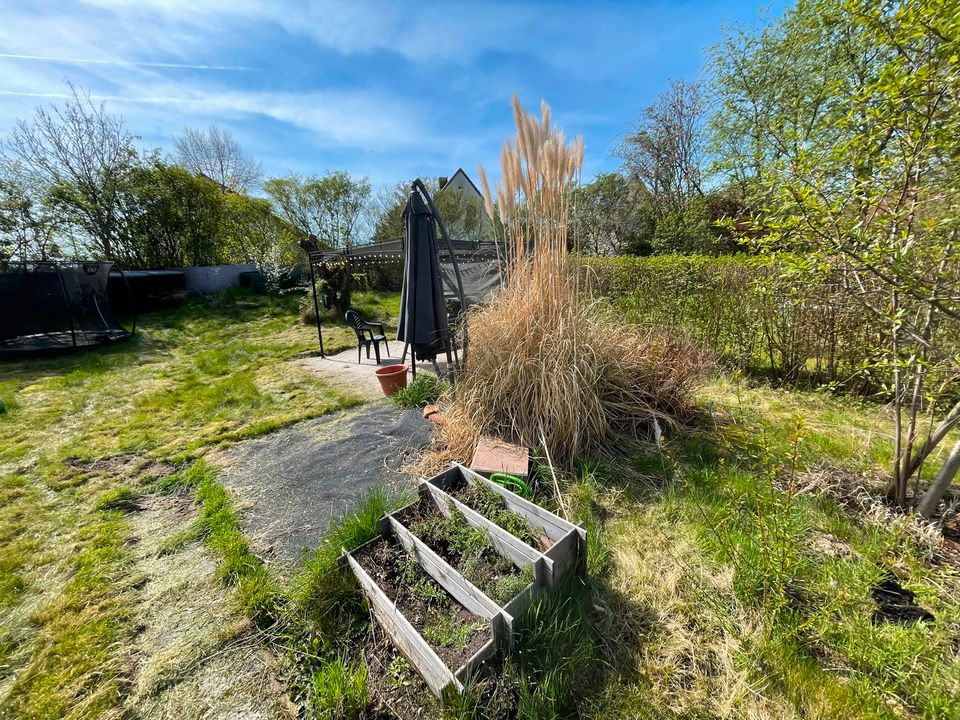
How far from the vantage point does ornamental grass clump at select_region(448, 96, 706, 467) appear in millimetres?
2260

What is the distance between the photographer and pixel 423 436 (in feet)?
9.23

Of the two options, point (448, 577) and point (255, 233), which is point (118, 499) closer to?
point (448, 577)

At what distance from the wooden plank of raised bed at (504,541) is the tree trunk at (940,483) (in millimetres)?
1695

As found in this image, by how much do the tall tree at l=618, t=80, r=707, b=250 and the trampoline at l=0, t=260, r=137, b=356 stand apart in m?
13.8

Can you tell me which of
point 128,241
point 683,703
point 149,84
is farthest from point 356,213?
point 683,703

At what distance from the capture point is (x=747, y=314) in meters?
3.60

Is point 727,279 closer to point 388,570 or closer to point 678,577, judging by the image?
point 678,577

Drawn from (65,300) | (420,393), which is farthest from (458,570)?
(65,300)

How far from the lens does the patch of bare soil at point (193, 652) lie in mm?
1165

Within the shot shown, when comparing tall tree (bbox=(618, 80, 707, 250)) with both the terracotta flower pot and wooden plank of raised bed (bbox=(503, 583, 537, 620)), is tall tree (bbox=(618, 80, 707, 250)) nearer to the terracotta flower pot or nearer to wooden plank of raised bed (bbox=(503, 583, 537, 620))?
the terracotta flower pot

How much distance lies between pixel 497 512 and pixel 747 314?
3.55 m

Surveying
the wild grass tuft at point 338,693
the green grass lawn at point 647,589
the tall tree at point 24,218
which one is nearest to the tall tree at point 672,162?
the green grass lawn at point 647,589

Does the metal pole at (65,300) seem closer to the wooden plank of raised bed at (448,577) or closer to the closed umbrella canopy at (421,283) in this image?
the closed umbrella canopy at (421,283)

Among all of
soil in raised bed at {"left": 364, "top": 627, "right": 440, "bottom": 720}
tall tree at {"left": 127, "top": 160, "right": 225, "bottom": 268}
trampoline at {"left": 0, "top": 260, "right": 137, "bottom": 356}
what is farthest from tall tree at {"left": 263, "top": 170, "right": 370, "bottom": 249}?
soil in raised bed at {"left": 364, "top": 627, "right": 440, "bottom": 720}
